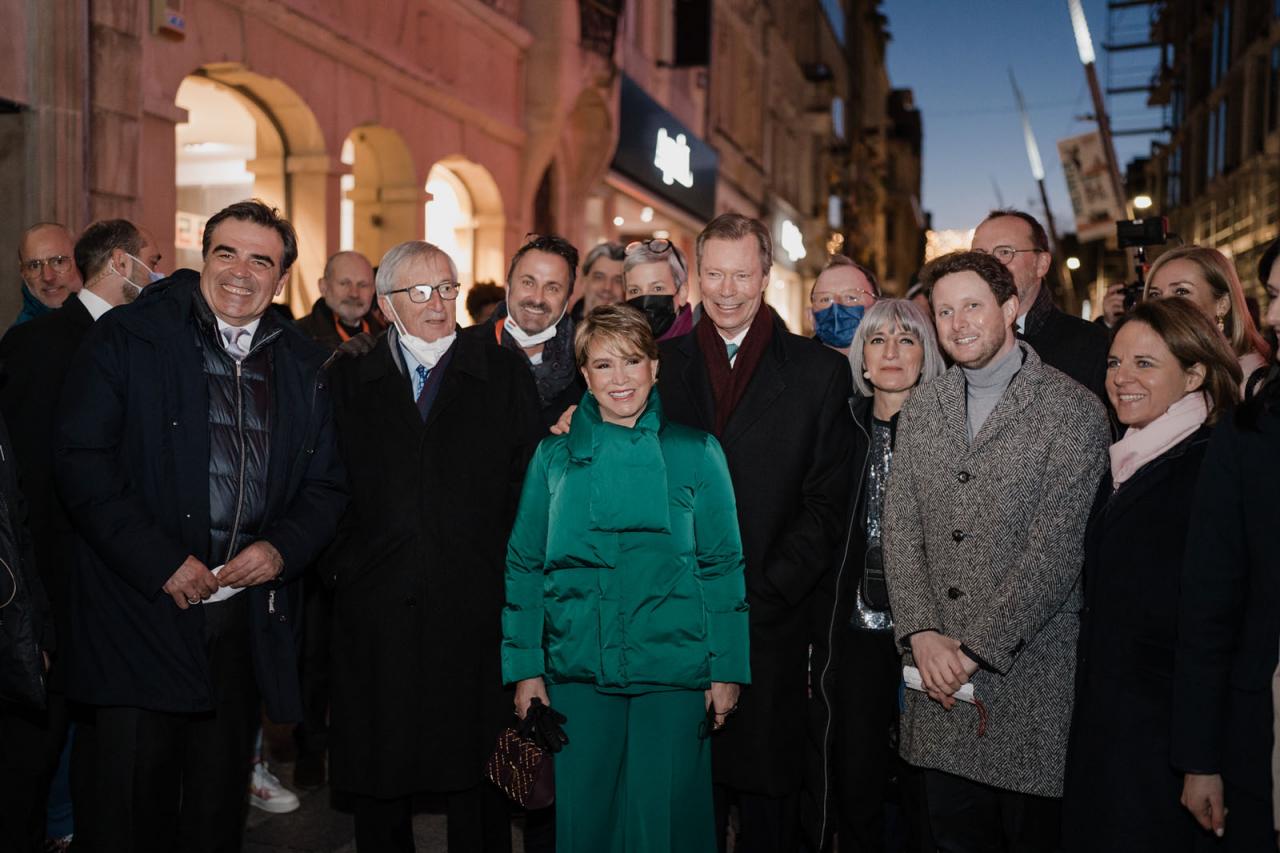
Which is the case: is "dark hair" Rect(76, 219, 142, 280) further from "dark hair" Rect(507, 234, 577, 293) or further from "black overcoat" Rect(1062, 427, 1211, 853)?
"black overcoat" Rect(1062, 427, 1211, 853)

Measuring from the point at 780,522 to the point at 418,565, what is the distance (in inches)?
48.7

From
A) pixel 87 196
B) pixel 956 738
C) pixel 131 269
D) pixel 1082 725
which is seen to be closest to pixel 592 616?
pixel 956 738

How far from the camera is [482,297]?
736cm

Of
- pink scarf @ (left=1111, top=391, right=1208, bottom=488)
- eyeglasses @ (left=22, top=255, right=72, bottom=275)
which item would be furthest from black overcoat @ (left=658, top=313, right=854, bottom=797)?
eyeglasses @ (left=22, top=255, right=72, bottom=275)

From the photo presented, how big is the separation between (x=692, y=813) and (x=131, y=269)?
2989mm

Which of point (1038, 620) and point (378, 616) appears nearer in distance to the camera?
point (1038, 620)

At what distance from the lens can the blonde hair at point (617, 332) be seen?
135 inches

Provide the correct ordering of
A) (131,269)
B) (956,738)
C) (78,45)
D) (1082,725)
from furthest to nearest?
(78,45) → (131,269) → (956,738) → (1082,725)

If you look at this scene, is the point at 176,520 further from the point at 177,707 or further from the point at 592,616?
the point at 592,616

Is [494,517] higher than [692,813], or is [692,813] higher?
[494,517]

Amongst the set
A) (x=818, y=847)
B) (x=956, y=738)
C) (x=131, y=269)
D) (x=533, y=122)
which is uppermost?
(x=533, y=122)

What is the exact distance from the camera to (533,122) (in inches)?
499

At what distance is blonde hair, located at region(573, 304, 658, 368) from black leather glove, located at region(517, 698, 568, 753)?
1086 mm

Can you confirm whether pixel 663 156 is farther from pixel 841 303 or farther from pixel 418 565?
pixel 418 565
